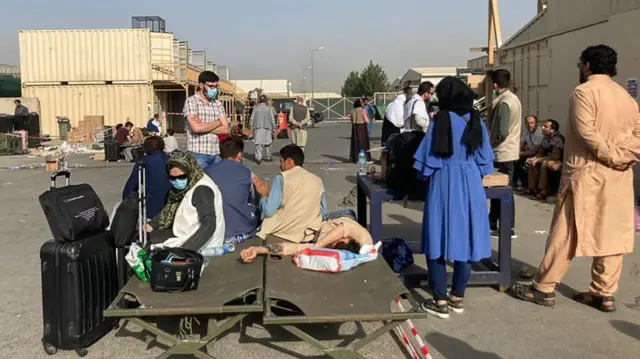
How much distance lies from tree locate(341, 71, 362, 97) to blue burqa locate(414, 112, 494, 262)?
249ft

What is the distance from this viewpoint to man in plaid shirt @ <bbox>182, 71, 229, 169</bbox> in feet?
21.5

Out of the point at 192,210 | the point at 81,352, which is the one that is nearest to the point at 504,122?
the point at 192,210

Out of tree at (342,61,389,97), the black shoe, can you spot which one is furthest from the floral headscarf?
tree at (342,61,389,97)

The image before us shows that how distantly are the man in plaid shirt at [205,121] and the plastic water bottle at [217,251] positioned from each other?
173 centimetres

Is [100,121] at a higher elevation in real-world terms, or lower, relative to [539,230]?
higher

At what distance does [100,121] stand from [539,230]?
26.3 metres

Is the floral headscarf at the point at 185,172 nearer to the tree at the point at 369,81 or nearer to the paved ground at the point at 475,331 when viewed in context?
the paved ground at the point at 475,331

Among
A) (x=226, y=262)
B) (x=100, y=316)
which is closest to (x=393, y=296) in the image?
(x=226, y=262)

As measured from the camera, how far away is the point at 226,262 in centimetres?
469

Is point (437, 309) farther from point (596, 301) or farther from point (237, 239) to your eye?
point (237, 239)

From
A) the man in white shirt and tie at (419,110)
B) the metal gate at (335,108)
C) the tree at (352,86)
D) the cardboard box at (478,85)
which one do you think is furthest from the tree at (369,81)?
the man in white shirt and tie at (419,110)

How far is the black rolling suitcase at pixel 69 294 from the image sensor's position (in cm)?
415

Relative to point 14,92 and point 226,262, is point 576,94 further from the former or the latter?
point 14,92

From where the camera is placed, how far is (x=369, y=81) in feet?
261
